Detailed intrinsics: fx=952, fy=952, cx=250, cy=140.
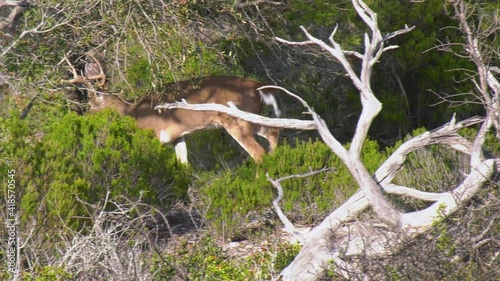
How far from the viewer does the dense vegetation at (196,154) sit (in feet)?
20.6

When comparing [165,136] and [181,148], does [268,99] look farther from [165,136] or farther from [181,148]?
[165,136]

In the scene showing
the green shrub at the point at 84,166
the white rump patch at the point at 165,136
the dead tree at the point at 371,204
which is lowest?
the white rump patch at the point at 165,136

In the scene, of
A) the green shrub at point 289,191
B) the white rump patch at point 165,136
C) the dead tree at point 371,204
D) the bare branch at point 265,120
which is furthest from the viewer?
the white rump patch at point 165,136

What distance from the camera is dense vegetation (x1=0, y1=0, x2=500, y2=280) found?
6289mm

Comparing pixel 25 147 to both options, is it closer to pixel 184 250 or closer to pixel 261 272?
pixel 184 250

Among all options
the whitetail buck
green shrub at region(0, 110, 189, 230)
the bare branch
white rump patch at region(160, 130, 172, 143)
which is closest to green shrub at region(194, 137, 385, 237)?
green shrub at region(0, 110, 189, 230)

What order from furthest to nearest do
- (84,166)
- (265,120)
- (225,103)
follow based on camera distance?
1. (225,103)
2. (84,166)
3. (265,120)

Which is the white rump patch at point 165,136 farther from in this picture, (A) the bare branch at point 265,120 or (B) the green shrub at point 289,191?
(A) the bare branch at point 265,120

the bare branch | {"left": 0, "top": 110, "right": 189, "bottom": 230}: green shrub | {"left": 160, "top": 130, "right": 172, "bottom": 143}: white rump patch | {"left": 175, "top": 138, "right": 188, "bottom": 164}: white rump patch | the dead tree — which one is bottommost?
{"left": 175, "top": 138, "right": 188, "bottom": 164}: white rump patch

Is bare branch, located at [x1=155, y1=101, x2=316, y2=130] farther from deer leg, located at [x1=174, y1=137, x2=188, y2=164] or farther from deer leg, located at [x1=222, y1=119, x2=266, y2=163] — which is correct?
deer leg, located at [x1=174, y1=137, x2=188, y2=164]

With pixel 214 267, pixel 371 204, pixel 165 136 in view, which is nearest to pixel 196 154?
pixel 165 136

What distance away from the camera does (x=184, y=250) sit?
695 cm

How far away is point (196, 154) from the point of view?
13.2m

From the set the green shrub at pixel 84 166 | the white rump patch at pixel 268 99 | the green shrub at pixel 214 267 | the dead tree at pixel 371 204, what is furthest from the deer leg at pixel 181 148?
the dead tree at pixel 371 204
